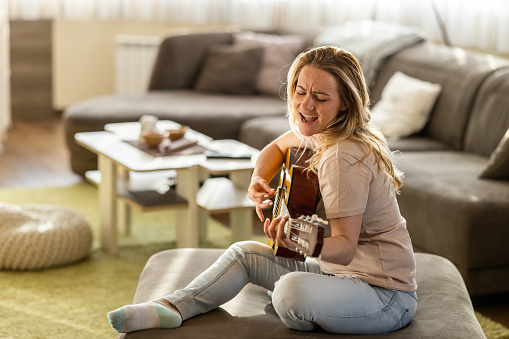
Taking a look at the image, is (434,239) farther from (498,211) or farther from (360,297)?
(360,297)

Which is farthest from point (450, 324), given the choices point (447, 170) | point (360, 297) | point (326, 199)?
point (447, 170)

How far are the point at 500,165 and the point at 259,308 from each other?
1410 mm

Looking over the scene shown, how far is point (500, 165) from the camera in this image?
297 cm

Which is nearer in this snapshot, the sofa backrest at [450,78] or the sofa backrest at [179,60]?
the sofa backrest at [450,78]

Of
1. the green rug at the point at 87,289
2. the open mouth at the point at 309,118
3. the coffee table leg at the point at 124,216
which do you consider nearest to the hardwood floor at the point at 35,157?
the green rug at the point at 87,289

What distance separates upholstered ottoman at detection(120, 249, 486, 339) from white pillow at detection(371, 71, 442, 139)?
1.58 meters

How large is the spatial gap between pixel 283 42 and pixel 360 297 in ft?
11.1

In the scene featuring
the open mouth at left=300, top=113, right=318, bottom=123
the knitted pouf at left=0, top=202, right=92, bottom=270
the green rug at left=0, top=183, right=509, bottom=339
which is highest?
the open mouth at left=300, top=113, right=318, bottom=123

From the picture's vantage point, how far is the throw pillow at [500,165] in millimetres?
2953

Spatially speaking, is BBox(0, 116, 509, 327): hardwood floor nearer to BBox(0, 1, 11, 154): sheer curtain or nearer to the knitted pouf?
BBox(0, 1, 11, 154): sheer curtain

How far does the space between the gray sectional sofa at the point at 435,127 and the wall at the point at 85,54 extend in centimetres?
137

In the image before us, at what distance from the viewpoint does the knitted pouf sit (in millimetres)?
2924

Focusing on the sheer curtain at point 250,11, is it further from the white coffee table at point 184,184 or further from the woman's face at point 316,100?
the woman's face at point 316,100

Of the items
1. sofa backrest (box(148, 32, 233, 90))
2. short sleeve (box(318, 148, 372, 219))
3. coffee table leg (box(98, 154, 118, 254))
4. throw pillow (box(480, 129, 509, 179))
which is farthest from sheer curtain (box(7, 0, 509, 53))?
short sleeve (box(318, 148, 372, 219))
